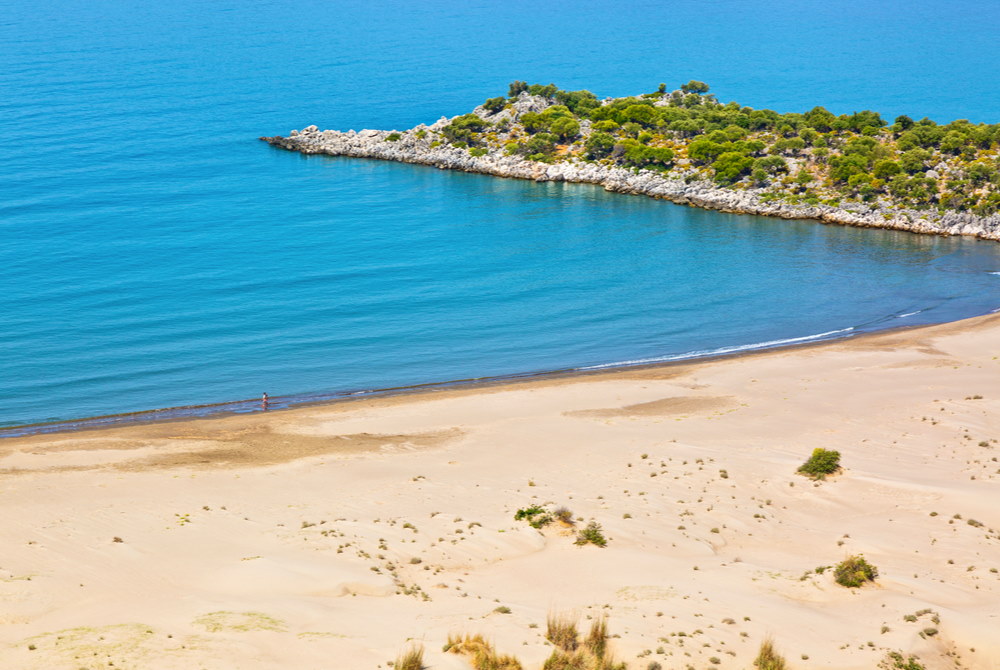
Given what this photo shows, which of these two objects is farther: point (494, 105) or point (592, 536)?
point (494, 105)

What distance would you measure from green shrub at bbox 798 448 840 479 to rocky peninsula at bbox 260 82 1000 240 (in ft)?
150

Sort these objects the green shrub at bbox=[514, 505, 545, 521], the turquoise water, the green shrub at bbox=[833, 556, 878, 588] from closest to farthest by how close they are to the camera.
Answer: the green shrub at bbox=[833, 556, 878, 588]
the green shrub at bbox=[514, 505, 545, 521]
the turquoise water

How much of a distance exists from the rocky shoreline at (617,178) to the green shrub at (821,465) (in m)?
45.8

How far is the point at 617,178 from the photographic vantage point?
8638 centimetres

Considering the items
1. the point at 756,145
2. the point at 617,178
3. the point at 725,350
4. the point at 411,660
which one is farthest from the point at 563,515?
the point at 756,145

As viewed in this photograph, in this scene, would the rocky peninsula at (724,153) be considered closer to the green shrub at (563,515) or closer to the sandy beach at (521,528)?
the sandy beach at (521,528)

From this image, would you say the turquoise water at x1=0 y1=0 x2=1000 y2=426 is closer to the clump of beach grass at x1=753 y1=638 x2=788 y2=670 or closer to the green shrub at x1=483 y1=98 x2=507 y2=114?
the green shrub at x1=483 y1=98 x2=507 y2=114

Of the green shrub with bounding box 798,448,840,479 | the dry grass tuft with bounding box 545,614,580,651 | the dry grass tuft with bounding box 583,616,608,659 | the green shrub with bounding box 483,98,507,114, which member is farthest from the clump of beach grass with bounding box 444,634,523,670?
the green shrub with bounding box 483,98,507,114

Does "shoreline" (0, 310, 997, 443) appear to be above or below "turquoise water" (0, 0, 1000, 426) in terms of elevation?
below

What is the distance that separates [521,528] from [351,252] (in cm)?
4339

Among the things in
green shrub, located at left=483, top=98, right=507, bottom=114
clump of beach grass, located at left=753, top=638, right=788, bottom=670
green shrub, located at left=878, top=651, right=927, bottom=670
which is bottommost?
green shrub, located at left=878, top=651, right=927, bottom=670

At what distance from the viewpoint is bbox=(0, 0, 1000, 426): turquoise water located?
168 ft

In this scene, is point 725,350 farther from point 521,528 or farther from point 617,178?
point 617,178

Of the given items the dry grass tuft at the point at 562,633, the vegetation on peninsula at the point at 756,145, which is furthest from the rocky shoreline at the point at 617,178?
the dry grass tuft at the point at 562,633
